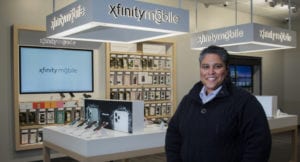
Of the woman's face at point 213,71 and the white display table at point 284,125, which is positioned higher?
the woman's face at point 213,71

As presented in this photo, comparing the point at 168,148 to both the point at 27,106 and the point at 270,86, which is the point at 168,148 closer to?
the point at 27,106

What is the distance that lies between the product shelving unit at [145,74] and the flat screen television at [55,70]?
0.42 metres

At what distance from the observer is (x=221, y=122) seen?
178 cm

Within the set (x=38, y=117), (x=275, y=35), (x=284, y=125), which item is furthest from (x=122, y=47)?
(x=284, y=125)

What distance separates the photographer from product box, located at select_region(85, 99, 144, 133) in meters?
3.62

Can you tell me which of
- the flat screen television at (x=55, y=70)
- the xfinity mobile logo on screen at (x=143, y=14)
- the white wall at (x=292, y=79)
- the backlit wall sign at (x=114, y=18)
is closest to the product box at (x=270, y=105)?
the backlit wall sign at (x=114, y=18)

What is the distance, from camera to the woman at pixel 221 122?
1764 millimetres

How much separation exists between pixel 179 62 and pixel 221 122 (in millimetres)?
6067

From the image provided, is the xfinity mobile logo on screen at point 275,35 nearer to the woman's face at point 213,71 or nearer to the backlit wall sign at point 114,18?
the backlit wall sign at point 114,18

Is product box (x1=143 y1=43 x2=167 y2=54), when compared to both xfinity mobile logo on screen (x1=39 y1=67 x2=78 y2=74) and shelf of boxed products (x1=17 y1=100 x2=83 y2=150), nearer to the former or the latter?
xfinity mobile logo on screen (x1=39 y1=67 x2=78 y2=74)

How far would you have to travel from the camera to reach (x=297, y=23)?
10.6 m

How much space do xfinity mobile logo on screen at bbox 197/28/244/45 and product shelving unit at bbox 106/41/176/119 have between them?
1714 mm

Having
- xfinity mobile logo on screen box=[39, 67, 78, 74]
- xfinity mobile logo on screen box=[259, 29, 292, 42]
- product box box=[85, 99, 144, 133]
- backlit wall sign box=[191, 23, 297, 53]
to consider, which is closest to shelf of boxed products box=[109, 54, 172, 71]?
xfinity mobile logo on screen box=[39, 67, 78, 74]

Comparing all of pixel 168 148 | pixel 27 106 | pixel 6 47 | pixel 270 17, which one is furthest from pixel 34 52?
pixel 270 17
